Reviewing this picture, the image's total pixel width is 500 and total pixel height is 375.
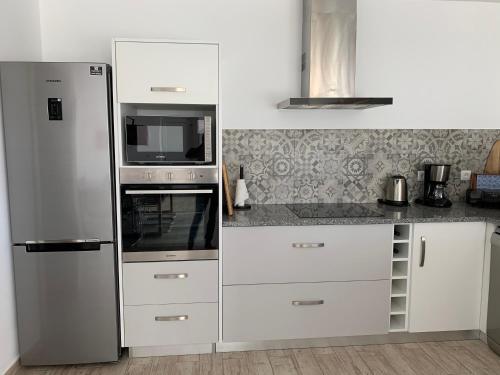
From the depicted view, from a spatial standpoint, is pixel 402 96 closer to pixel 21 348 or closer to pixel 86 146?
pixel 86 146

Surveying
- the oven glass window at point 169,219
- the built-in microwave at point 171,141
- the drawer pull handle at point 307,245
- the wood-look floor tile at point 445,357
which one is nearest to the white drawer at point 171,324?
the oven glass window at point 169,219

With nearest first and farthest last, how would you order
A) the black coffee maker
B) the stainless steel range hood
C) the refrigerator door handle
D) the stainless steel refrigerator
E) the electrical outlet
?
1. the stainless steel refrigerator
2. the refrigerator door handle
3. the stainless steel range hood
4. the black coffee maker
5. the electrical outlet

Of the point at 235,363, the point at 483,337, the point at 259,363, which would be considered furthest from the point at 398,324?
the point at 235,363

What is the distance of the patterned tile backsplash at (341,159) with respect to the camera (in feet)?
10.1

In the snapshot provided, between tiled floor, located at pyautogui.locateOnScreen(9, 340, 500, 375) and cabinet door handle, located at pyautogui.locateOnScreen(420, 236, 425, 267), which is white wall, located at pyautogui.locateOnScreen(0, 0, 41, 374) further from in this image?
cabinet door handle, located at pyautogui.locateOnScreen(420, 236, 425, 267)

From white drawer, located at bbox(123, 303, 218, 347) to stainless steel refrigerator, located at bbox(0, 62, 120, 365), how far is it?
0.11 meters

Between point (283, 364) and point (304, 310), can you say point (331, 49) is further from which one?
point (283, 364)

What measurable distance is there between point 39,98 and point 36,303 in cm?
118

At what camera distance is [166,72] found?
7.70ft

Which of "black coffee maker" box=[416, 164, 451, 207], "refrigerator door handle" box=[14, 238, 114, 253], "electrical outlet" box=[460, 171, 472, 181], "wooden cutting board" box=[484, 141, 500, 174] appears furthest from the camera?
"electrical outlet" box=[460, 171, 472, 181]

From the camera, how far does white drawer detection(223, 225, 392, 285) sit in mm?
2508

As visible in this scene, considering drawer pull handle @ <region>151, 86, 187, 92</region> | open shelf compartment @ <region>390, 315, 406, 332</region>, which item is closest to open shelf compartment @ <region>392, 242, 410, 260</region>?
open shelf compartment @ <region>390, 315, 406, 332</region>

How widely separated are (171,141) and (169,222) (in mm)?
487

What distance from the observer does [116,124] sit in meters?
2.33
